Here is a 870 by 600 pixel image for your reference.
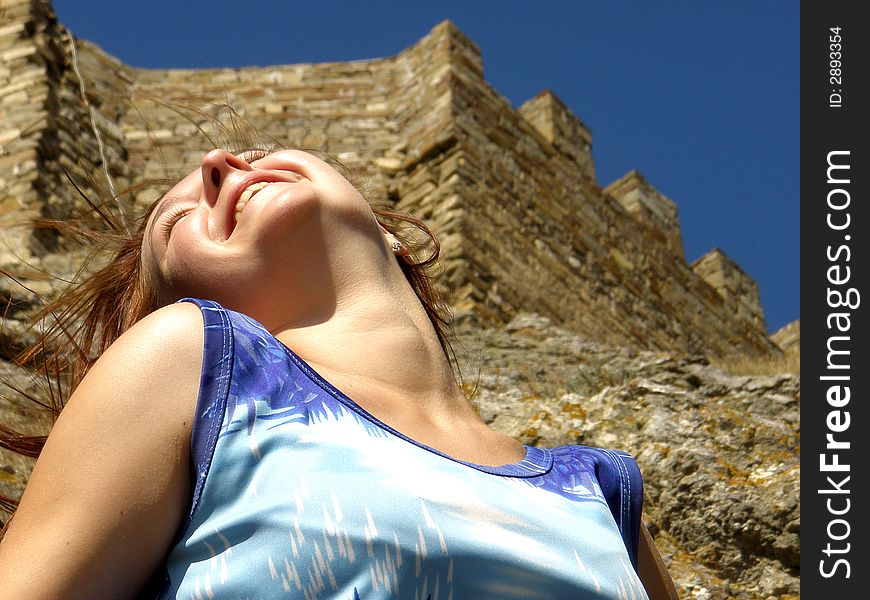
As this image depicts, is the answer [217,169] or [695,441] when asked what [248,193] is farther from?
[695,441]

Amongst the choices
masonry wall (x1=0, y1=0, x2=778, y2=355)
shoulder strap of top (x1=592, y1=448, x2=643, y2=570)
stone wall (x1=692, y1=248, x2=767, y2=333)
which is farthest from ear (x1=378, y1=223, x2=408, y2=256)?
stone wall (x1=692, y1=248, x2=767, y2=333)

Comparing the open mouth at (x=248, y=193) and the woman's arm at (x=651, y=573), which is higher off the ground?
the open mouth at (x=248, y=193)

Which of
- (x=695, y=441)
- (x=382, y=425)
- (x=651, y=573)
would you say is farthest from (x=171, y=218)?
(x=695, y=441)

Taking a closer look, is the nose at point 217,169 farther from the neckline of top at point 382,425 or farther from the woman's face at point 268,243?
the neckline of top at point 382,425

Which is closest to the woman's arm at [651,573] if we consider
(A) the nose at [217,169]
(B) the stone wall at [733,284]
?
(A) the nose at [217,169]

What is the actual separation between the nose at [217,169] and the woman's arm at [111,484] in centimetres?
59

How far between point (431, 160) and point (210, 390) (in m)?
6.62

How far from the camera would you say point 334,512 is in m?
1.46

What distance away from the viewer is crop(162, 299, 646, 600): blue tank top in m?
1.43

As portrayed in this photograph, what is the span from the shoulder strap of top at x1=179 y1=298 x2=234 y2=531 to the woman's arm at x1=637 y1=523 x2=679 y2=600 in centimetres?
81

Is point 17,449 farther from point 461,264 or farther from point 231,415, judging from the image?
point 461,264

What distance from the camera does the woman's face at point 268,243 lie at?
1940 millimetres

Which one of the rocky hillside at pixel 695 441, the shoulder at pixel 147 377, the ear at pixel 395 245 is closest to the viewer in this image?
the shoulder at pixel 147 377

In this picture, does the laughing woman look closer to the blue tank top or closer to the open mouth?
the blue tank top
